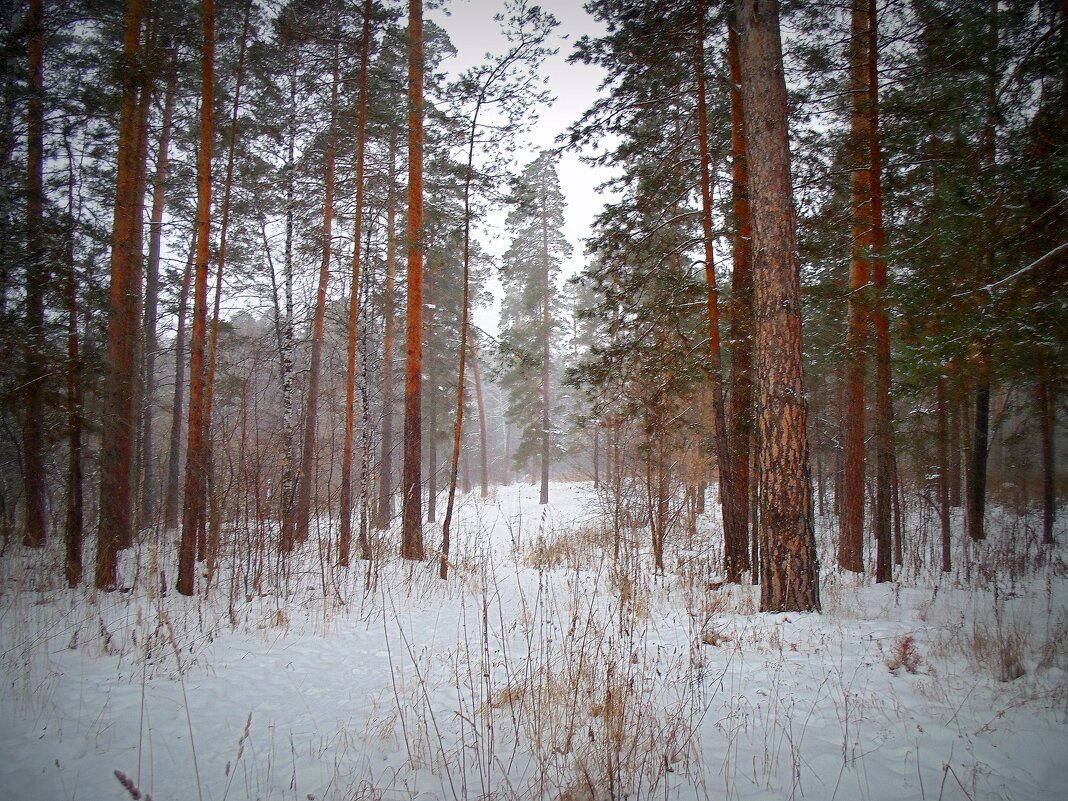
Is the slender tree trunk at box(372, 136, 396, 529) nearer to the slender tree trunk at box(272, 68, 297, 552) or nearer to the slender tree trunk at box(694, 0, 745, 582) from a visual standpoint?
the slender tree trunk at box(272, 68, 297, 552)

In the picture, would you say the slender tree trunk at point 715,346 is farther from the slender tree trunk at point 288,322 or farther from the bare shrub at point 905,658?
the slender tree trunk at point 288,322

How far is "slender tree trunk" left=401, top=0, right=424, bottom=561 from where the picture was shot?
828 centimetres

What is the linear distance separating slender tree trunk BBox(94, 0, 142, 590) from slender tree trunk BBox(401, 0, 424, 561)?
13.6ft

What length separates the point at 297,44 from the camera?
845 cm

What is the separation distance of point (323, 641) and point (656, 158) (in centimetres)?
945

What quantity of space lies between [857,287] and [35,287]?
1420 cm

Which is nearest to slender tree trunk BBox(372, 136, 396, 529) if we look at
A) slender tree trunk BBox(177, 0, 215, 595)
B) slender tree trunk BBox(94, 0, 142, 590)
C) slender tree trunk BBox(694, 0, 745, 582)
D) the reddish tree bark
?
the reddish tree bark

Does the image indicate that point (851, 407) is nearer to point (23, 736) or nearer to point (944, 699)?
point (944, 699)

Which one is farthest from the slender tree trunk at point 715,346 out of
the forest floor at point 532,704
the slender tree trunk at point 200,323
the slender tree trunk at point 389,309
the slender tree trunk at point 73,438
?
the slender tree trunk at point 73,438

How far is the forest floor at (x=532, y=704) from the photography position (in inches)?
91.2

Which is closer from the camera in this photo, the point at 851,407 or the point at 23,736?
the point at 23,736

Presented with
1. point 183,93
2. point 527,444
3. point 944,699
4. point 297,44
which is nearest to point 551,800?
point 944,699

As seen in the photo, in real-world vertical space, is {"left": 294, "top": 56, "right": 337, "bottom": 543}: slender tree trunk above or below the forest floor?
above

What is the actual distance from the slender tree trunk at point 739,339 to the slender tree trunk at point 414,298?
5703 millimetres
